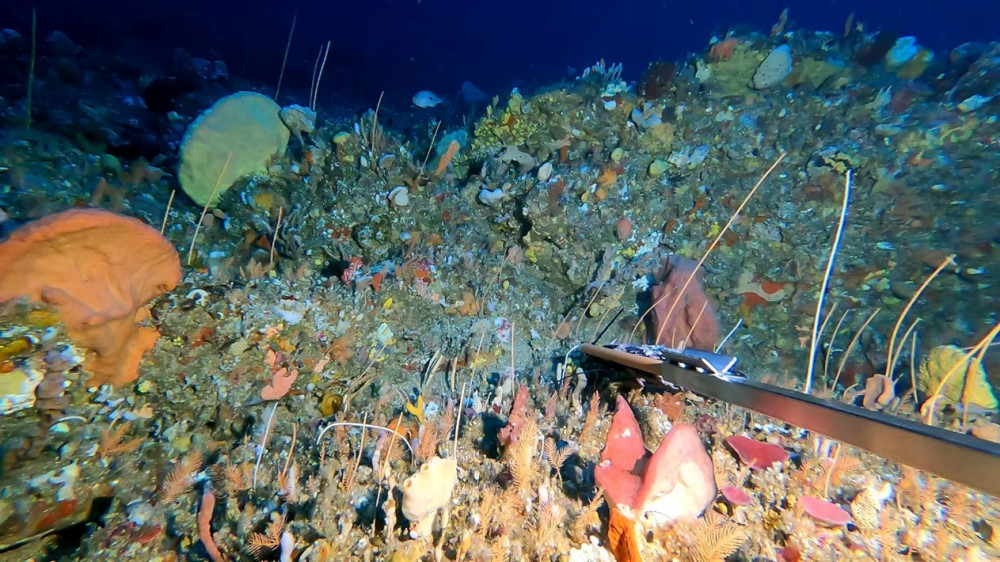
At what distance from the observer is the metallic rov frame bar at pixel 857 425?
1251 mm

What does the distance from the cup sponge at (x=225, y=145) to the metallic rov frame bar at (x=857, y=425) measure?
5693 mm

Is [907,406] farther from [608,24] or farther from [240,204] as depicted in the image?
[608,24]

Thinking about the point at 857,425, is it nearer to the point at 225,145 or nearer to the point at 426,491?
the point at 426,491

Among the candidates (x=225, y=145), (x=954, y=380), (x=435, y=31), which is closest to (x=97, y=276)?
(x=225, y=145)

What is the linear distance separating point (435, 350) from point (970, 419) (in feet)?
16.7

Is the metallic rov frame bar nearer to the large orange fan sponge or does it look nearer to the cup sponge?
the large orange fan sponge

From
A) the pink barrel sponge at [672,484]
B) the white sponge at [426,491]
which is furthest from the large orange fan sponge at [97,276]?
the pink barrel sponge at [672,484]

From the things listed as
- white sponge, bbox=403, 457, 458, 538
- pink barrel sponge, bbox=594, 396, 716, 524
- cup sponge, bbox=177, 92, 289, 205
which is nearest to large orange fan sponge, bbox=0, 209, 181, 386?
cup sponge, bbox=177, 92, 289, 205

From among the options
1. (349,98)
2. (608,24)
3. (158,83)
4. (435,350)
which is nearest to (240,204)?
(435,350)

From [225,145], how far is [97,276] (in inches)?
119

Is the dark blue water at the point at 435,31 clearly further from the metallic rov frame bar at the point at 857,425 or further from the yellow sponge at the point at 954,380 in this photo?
the metallic rov frame bar at the point at 857,425

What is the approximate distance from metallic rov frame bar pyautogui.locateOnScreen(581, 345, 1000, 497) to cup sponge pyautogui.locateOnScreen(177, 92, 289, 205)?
18.7 ft

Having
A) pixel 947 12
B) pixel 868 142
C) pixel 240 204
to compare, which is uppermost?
pixel 947 12

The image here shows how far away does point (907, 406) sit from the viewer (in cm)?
357
